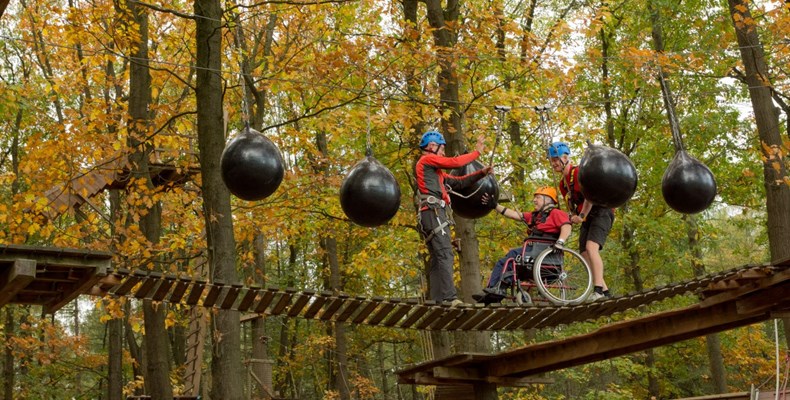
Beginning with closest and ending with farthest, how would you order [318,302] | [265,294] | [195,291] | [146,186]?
[195,291], [265,294], [318,302], [146,186]

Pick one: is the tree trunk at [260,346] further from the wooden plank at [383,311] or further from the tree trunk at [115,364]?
the wooden plank at [383,311]

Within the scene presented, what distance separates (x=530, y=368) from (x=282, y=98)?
578 inches

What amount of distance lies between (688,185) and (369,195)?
9.15 ft

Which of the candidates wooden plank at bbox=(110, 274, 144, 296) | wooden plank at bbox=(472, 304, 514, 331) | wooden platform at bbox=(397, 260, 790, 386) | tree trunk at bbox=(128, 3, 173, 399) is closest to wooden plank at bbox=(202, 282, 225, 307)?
wooden plank at bbox=(110, 274, 144, 296)

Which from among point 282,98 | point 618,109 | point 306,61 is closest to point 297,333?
point 282,98

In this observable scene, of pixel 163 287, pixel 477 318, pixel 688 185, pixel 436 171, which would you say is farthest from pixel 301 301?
pixel 688 185

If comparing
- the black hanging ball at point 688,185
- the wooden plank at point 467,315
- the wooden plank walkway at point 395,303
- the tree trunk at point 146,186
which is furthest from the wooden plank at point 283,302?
the tree trunk at point 146,186

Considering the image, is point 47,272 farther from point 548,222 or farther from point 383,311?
point 548,222

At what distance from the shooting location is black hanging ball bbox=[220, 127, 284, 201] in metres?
6.82

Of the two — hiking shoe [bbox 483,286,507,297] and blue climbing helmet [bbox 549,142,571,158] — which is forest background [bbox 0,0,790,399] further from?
hiking shoe [bbox 483,286,507,297]

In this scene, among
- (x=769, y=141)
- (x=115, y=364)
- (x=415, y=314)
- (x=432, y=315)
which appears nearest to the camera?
(x=415, y=314)

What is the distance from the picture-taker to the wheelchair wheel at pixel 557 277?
806cm

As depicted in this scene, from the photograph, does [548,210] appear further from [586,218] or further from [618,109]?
[618,109]

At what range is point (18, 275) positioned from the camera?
574 centimetres
